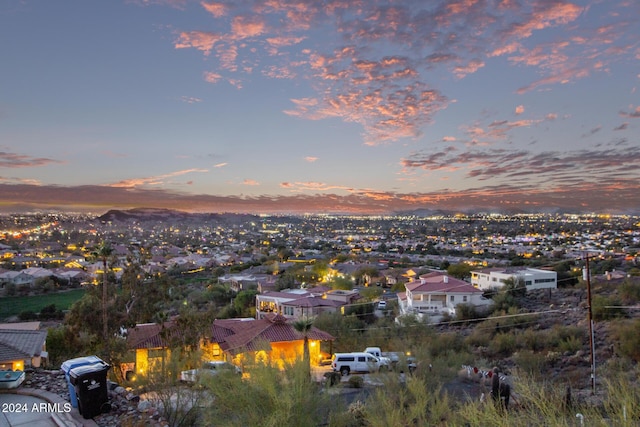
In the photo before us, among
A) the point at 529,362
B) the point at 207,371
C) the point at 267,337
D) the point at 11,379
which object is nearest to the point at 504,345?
the point at 529,362

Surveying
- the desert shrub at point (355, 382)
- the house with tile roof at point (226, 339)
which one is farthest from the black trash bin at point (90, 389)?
the desert shrub at point (355, 382)

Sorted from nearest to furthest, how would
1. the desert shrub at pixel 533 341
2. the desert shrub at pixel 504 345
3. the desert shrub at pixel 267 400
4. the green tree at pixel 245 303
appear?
1. the desert shrub at pixel 267 400
2. the desert shrub at pixel 533 341
3. the desert shrub at pixel 504 345
4. the green tree at pixel 245 303

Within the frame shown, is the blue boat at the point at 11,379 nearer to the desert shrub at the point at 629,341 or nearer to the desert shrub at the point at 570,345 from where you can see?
the desert shrub at the point at 570,345

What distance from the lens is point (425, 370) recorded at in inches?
548

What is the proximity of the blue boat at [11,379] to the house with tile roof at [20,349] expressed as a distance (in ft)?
13.4

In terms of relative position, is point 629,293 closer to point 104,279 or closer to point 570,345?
point 570,345

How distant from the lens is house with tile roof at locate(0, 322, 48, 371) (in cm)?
1452

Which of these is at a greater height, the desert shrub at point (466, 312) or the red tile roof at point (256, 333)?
the red tile roof at point (256, 333)

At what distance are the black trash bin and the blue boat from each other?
74.8 inches

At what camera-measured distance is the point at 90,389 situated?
794cm

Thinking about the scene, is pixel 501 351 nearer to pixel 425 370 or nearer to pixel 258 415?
pixel 425 370

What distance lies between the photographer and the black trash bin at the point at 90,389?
7.86m

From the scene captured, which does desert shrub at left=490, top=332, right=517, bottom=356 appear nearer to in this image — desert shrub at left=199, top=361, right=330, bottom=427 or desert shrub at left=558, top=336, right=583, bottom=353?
desert shrub at left=558, top=336, right=583, bottom=353

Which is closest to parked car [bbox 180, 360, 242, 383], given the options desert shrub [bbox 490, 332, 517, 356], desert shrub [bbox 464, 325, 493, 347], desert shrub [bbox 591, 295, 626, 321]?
desert shrub [bbox 464, 325, 493, 347]
